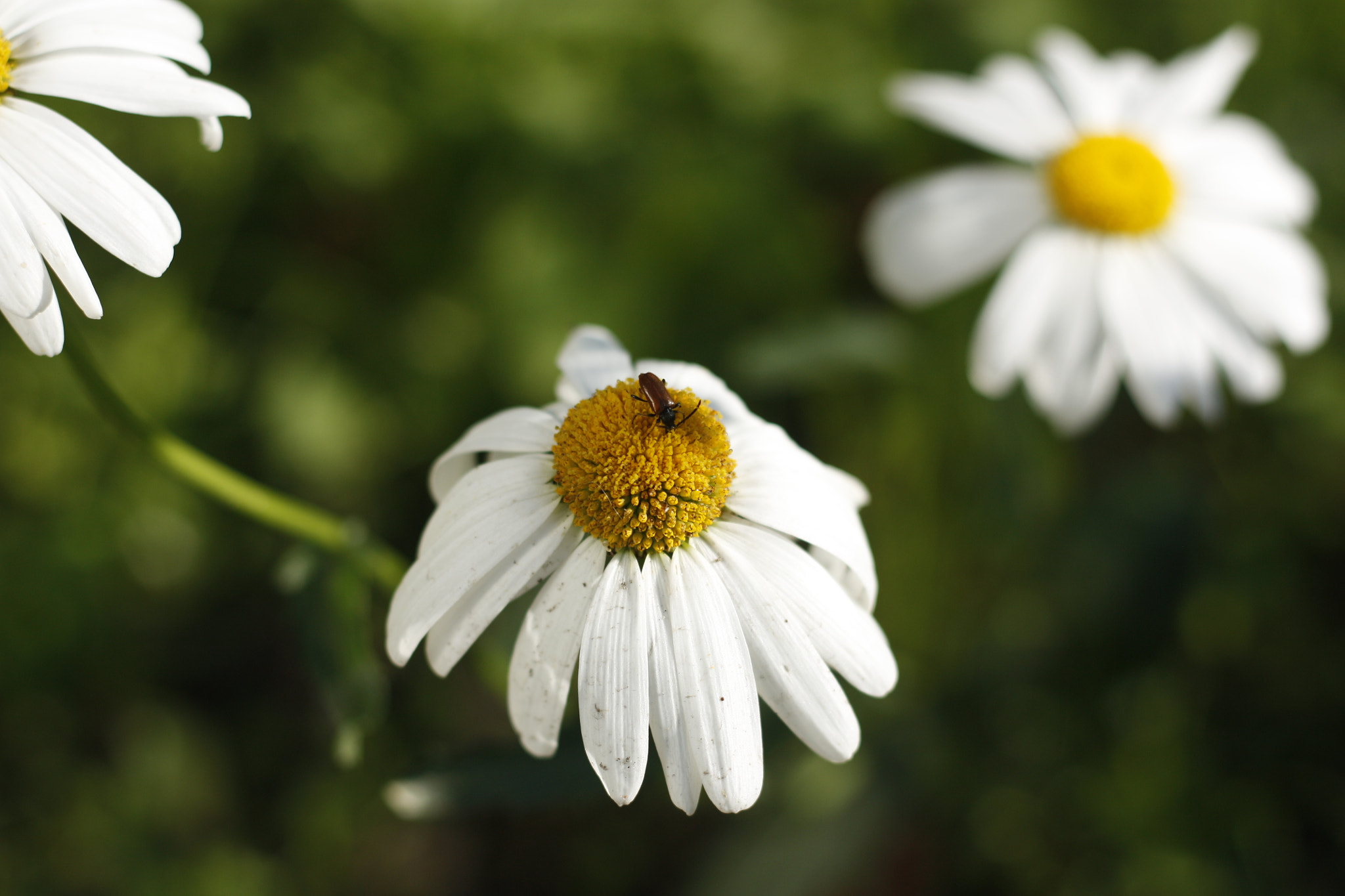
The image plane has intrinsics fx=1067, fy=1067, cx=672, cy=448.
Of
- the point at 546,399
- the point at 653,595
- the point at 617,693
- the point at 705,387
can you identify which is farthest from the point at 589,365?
the point at 546,399

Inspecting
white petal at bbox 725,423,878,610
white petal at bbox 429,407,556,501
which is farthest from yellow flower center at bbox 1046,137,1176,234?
white petal at bbox 429,407,556,501

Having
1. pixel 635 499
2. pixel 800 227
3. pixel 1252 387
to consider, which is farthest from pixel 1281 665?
pixel 635 499

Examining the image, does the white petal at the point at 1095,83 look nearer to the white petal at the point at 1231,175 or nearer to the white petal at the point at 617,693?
the white petal at the point at 1231,175

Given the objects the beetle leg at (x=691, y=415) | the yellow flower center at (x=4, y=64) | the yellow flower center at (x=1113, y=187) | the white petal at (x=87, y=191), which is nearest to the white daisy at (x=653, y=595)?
the beetle leg at (x=691, y=415)

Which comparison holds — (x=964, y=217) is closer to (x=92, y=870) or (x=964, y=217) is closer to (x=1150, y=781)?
(x=1150, y=781)

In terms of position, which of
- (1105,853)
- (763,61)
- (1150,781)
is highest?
(763,61)

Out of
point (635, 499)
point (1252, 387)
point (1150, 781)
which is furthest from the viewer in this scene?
point (1150, 781)

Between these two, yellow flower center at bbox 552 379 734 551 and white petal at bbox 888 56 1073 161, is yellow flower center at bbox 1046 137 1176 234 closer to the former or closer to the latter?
white petal at bbox 888 56 1073 161
